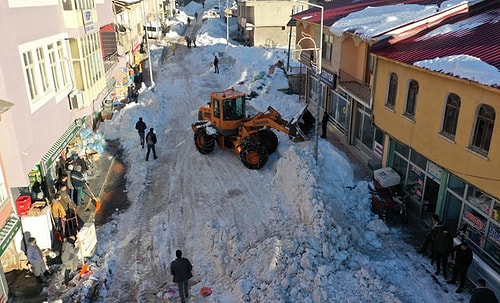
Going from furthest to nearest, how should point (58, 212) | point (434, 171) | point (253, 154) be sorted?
point (253, 154) → point (434, 171) → point (58, 212)

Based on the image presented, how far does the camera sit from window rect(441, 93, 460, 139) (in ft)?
38.3

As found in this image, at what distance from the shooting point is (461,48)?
39.7 feet

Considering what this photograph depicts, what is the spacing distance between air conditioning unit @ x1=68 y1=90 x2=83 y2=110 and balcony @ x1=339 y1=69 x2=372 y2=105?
11.3 meters

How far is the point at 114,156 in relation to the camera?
66.8ft

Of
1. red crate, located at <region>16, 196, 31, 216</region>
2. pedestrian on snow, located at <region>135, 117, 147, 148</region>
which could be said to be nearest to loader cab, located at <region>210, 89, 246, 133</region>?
pedestrian on snow, located at <region>135, 117, 147, 148</region>

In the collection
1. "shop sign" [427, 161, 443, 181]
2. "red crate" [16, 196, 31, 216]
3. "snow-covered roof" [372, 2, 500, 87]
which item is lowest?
"red crate" [16, 196, 31, 216]

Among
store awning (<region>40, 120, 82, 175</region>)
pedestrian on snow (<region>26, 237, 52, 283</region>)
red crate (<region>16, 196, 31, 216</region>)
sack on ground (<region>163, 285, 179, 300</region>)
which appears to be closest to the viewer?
sack on ground (<region>163, 285, 179, 300</region>)

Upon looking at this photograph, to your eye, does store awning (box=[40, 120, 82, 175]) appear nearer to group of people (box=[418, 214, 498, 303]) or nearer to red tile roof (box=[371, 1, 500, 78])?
red tile roof (box=[371, 1, 500, 78])

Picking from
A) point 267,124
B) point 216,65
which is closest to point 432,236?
point 267,124

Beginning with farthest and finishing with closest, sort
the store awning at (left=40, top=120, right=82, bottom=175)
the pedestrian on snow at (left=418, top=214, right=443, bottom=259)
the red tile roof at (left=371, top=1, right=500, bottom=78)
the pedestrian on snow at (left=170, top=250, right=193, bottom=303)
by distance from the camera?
the store awning at (left=40, top=120, right=82, bottom=175)
the pedestrian on snow at (left=418, top=214, right=443, bottom=259)
the red tile roof at (left=371, top=1, right=500, bottom=78)
the pedestrian on snow at (left=170, top=250, right=193, bottom=303)

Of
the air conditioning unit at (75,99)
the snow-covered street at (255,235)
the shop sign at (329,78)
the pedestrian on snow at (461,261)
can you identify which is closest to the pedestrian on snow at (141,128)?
the snow-covered street at (255,235)

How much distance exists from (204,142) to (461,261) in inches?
469

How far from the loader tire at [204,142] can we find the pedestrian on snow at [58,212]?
729 cm

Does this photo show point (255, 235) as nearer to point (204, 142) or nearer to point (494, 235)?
point (494, 235)
